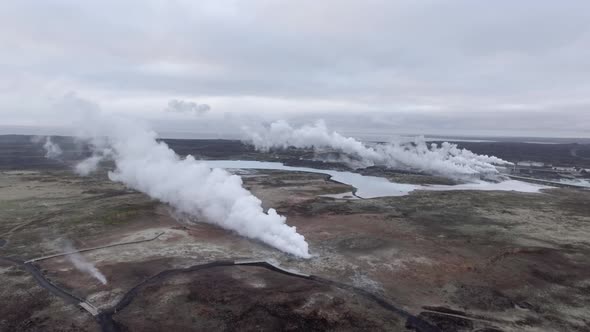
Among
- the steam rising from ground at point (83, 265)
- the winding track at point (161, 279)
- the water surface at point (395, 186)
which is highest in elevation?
the water surface at point (395, 186)

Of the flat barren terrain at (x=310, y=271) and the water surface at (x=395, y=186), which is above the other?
the water surface at (x=395, y=186)

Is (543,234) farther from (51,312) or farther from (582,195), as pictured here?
(51,312)

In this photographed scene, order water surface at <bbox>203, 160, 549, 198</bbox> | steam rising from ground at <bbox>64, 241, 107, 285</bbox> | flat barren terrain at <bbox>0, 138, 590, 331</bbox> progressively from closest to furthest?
flat barren terrain at <bbox>0, 138, 590, 331</bbox>
steam rising from ground at <bbox>64, 241, 107, 285</bbox>
water surface at <bbox>203, 160, 549, 198</bbox>

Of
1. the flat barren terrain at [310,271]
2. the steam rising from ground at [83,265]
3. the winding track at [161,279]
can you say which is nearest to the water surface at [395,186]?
the flat barren terrain at [310,271]

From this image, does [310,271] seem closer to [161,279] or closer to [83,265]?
[161,279]

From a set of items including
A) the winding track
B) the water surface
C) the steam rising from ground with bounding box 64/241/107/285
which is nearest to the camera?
the winding track

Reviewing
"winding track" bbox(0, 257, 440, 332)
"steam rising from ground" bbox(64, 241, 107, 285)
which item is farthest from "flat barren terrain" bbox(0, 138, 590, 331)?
"steam rising from ground" bbox(64, 241, 107, 285)

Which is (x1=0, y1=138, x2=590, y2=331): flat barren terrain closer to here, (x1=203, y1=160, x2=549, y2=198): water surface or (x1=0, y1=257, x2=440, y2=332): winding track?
(x1=0, y1=257, x2=440, y2=332): winding track

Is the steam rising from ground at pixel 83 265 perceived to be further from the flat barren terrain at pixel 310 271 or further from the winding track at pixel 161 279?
the winding track at pixel 161 279
